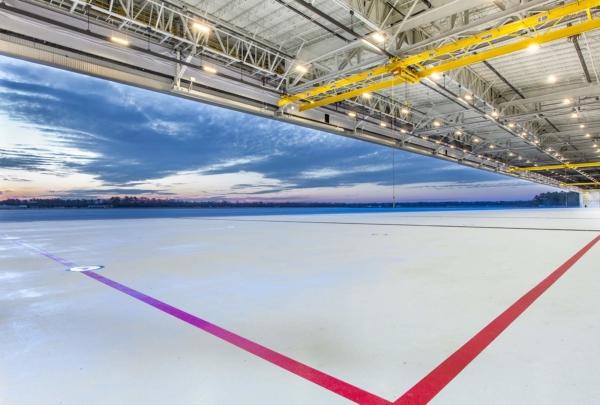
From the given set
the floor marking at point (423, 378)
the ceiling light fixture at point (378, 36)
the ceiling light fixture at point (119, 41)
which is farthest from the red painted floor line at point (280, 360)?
the ceiling light fixture at point (119, 41)

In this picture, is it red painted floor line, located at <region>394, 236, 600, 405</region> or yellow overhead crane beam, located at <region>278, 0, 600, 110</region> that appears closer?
red painted floor line, located at <region>394, 236, 600, 405</region>

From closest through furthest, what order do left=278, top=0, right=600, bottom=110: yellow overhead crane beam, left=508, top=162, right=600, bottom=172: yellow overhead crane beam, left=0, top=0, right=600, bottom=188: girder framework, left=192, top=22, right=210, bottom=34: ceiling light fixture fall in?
1. left=278, top=0, right=600, bottom=110: yellow overhead crane beam
2. left=0, top=0, right=600, bottom=188: girder framework
3. left=192, top=22, right=210, bottom=34: ceiling light fixture
4. left=508, top=162, right=600, bottom=172: yellow overhead crane beam

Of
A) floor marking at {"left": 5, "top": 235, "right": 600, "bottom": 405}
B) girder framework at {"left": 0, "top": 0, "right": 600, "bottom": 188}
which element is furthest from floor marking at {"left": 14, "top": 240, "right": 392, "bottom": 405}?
girder framework at {"left": 0, "top": 0, "right": 600, "bottom": 188}

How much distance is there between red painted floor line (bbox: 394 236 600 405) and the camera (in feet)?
5.52

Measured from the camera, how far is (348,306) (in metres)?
3.16

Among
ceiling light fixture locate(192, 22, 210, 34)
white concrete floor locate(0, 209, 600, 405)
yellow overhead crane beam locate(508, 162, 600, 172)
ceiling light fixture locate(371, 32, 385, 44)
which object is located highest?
ceiling light fixture locate(192, 22, 210, 34)

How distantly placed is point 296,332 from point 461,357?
1185 mm

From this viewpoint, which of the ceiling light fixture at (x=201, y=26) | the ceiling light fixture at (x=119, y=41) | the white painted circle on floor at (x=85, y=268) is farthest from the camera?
the ceiling light fixture at (x=119, y=41)

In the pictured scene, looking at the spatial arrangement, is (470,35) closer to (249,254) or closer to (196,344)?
(249,254)

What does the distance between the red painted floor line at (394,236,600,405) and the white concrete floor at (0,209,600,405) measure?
1.9 inches

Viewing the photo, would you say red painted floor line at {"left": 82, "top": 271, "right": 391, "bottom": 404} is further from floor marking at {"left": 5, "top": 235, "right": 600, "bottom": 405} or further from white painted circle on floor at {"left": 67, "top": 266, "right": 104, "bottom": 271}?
white painted circle on floor at {"left": 67, "top": 266, "right": 104, "bottom": 271}

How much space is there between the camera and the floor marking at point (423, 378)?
5.52 ft

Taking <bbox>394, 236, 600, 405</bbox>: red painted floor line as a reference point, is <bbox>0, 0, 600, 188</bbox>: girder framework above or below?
above

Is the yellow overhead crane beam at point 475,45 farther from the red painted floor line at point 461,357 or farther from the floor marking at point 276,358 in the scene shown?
the floor marking at point 276,358
